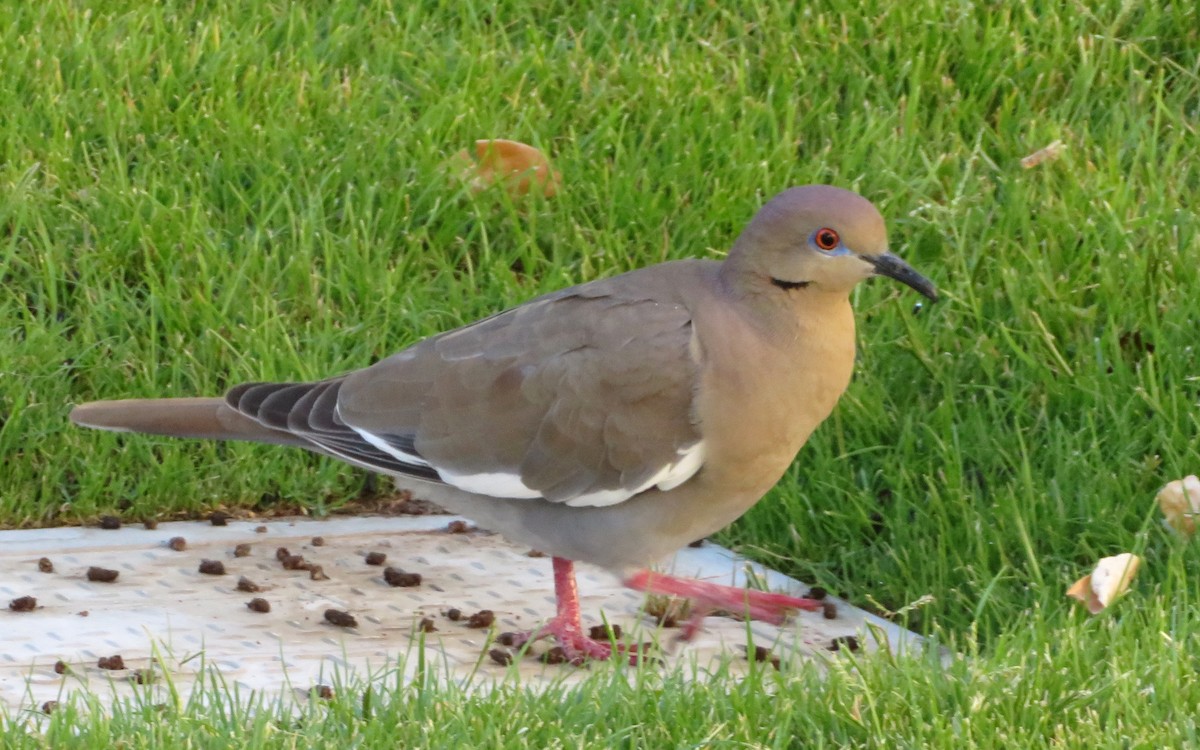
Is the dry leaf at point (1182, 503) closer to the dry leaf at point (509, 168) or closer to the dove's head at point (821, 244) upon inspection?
the dove's head at point (821, 244)

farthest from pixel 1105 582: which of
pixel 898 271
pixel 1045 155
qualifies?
pixel 1045 155

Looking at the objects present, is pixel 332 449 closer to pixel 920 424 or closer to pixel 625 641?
pixel 625 641

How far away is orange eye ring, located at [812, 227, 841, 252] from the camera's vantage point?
12.1 feet

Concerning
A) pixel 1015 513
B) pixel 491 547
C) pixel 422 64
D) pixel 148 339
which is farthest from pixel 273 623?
pixel 422 64

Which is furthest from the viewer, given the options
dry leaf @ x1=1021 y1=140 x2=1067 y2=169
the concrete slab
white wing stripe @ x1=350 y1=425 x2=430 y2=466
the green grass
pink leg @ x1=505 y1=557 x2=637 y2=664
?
dry leaf @ x1=1021 y1=140 x2=1067 y2=169

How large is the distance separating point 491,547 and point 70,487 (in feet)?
3.66

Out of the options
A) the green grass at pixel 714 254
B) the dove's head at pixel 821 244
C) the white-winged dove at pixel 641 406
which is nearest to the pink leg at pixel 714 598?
the white-winged dove at pixel 641 406

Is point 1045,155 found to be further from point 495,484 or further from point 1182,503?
point 495,484

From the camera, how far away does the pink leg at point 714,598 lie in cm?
382

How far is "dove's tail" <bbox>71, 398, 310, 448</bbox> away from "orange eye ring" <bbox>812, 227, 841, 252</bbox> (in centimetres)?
127

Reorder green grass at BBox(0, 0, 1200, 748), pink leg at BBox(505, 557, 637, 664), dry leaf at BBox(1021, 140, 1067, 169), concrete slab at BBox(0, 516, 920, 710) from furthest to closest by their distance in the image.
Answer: dry leaf at BBox(1021, 140, 1067, 169)
pink leg at BBox(505, 557, 637, 664)
concrete slab at BBox(0, 516, 920, 710)
green grass at BBox(0, 0, 1200, 748)

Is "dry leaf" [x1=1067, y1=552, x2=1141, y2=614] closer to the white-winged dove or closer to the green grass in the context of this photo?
the green grass

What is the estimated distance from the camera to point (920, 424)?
4.34 metres

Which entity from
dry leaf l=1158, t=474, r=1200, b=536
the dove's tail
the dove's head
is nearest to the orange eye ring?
the dove's head
